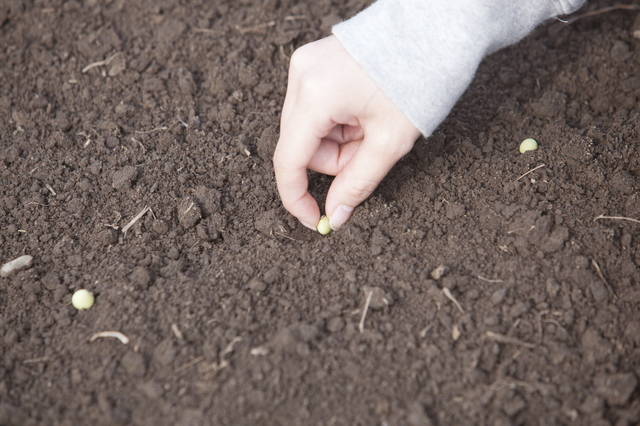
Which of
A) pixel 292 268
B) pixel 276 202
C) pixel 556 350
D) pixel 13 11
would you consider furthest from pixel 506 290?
pixel 13 11

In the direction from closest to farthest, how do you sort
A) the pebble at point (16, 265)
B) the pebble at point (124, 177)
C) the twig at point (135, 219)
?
the pebble at point (16, 265), the twig at point (135, 219), the pebble at point (124, 177)

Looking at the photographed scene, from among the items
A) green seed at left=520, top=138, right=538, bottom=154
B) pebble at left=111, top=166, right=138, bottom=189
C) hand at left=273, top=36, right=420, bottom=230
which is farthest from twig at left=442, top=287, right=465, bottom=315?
pebble at left=111, top=166, right=138, bottom=189

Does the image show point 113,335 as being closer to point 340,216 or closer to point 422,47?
point 340,216

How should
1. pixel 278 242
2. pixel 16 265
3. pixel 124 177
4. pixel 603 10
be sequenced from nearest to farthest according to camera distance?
pixel 16 265, pixel 278 242, pixel 124 177, pixel 603 10

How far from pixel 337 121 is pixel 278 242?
76cm

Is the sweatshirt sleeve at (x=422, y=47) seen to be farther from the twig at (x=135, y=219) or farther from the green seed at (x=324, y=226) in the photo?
the twig at (x=135, y=219)

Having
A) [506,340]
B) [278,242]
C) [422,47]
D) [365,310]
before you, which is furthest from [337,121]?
[506,340]

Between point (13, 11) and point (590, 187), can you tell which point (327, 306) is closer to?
point (590, 187)

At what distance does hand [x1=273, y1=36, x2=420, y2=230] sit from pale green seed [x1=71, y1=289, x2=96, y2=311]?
1.09 meters

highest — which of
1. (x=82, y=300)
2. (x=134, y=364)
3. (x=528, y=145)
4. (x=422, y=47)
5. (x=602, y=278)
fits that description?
(x=422, y=47)

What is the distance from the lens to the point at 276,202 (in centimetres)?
293

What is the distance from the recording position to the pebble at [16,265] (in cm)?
255

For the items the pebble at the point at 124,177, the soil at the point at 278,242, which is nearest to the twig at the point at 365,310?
the soil at the point at 278,242

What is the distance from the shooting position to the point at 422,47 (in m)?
2.26
